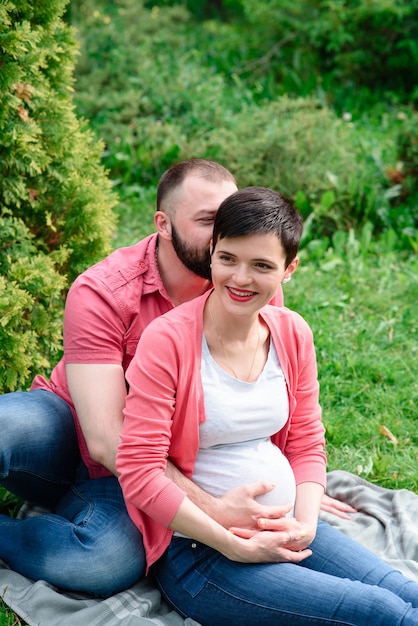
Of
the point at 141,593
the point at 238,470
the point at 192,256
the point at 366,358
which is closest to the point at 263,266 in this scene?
the point at 192,256

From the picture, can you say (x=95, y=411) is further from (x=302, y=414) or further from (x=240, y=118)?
(x=240, y=118)

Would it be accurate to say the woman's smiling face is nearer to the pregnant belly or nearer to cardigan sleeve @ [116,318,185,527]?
cardigan sleeve @ [116,318,185,527]

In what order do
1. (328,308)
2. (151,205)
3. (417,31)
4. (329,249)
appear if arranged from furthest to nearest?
(417,31)
(151,205)
(329,249)
(328,308)

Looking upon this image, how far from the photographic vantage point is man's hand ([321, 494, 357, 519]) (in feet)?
11.7

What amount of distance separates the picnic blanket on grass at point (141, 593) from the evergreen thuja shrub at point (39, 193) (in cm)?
94

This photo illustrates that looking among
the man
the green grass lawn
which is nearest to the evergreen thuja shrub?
the man

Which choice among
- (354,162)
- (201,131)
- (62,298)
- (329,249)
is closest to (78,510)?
(62,298)

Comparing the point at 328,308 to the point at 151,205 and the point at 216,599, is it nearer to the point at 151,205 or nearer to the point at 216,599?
the point at 151,205

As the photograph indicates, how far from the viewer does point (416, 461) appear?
3.97 m

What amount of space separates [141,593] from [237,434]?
715 mm

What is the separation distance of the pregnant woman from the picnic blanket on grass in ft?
0.36

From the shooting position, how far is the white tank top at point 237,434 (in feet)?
8.80

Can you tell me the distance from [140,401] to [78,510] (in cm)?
73

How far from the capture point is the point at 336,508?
3609 millimetres
